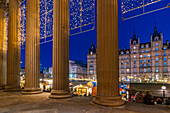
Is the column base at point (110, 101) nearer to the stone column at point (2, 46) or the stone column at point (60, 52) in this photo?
the stone column at point (60, 52)

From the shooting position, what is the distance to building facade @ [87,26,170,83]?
6769cm

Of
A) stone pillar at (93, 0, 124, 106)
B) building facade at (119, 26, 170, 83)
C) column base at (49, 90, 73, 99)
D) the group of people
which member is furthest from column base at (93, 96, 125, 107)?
building facade at (119, 26, 170, 83)

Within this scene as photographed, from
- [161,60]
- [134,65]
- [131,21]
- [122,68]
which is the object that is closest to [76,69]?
[122,68]

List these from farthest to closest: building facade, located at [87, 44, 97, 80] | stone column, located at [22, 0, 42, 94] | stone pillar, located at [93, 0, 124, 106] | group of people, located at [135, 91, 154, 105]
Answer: building facade, located at [87, 44, 97, 80] < stone column, located at [22, 0, 42, 94] < group of people, located at [135, 91, 154, 105] < stone pillar, located at [93, 0, 124, 106]

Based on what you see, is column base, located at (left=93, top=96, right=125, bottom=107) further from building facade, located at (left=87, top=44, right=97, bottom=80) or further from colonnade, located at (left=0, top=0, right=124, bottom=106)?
building facade, located at (left=87, top=44, right=97, bottom=80)

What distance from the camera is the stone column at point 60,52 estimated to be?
27.8ft

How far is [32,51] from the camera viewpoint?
10.7 meters

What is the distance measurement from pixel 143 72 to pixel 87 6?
72.3m

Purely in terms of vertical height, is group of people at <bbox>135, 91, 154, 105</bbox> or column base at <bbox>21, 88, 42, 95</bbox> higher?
group of people at <bbox>135, 91, 154, 105</bbox>

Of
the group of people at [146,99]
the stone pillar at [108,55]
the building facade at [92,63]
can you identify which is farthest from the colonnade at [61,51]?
the building facade at [92,63]

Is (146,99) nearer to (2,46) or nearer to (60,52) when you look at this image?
(60,52)

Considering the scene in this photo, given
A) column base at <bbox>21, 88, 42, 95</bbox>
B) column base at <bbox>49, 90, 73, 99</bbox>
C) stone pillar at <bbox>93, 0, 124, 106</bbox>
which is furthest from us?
column base at <bbox>21, 88, 42, 95</bbox>

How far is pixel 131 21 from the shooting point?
139375mm

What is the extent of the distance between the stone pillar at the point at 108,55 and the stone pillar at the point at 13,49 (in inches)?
383
